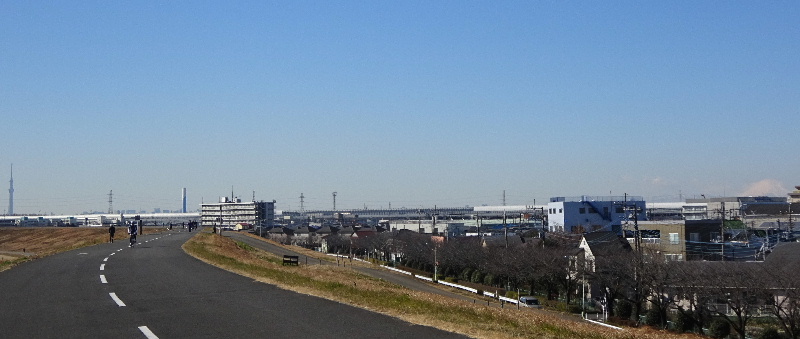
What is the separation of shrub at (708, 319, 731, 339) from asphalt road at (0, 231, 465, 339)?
21.3m

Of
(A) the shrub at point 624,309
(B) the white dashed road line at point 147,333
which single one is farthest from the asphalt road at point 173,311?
(A) the shrub at point 624,309

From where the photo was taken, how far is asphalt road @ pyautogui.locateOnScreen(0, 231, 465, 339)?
973 cm

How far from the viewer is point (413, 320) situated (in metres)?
10.6

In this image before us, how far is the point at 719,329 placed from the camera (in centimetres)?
3030

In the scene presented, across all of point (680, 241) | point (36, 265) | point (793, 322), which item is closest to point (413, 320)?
point (36, 265)

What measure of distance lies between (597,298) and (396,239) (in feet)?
120

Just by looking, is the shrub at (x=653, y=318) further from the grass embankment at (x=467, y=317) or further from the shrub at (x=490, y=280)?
the grass embankment at (x=467, y=317)

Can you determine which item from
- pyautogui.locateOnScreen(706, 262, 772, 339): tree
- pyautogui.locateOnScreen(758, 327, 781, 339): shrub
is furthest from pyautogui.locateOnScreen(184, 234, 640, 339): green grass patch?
pyautogui.locateOnScreen(706, 262, 772, 339): tree

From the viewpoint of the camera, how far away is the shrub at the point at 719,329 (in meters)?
30.3

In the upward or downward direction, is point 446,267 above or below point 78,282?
below

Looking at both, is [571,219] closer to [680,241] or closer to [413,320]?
[680,241]

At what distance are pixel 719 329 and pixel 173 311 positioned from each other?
83.6 ft

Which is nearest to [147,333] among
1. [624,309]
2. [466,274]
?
[624,309]

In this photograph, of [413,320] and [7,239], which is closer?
[413,320]
